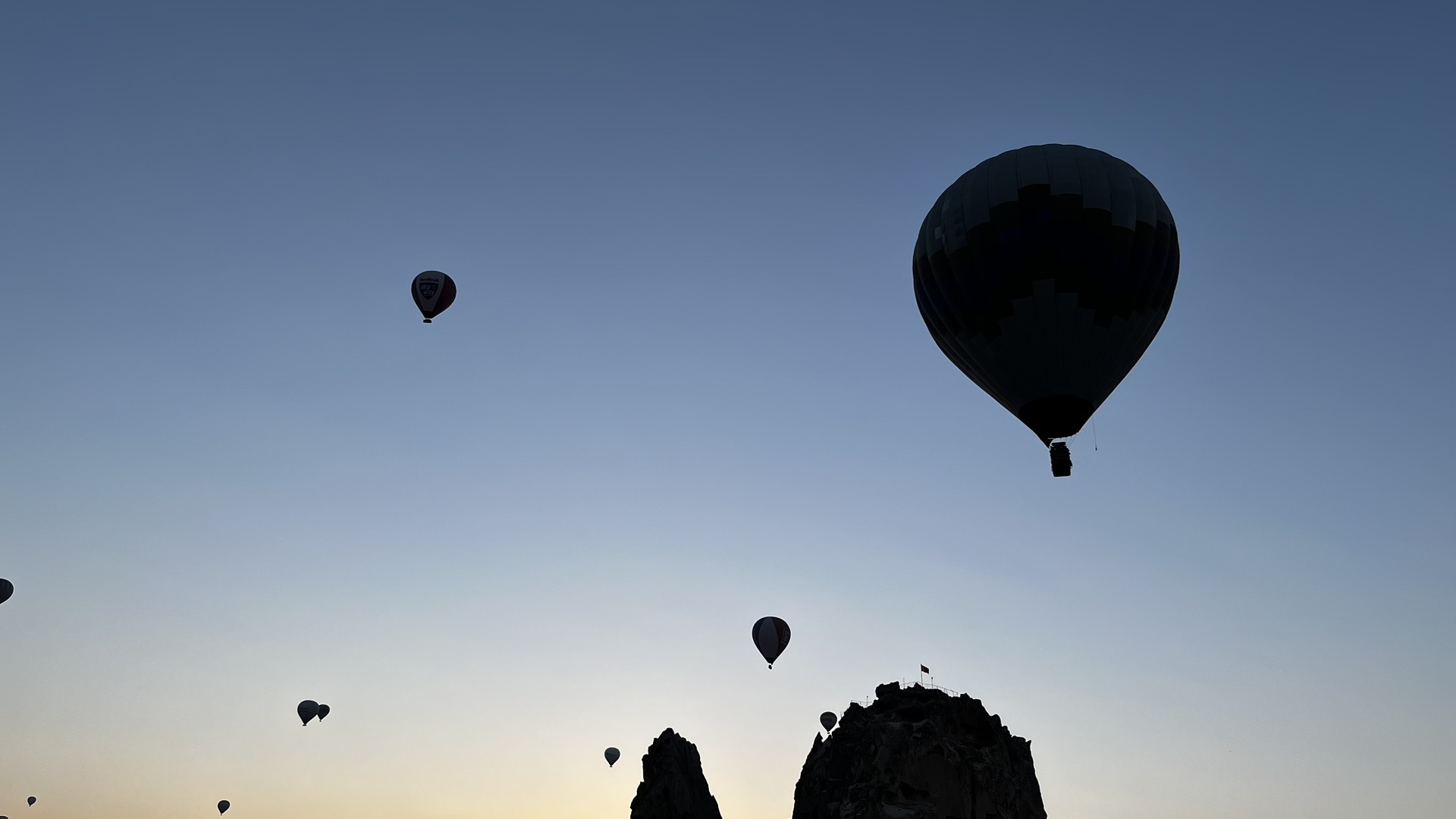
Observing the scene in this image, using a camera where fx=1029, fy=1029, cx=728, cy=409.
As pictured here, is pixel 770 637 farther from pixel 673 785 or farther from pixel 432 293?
pixel 673 785

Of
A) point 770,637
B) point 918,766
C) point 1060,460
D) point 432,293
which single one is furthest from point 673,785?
point 1060,460

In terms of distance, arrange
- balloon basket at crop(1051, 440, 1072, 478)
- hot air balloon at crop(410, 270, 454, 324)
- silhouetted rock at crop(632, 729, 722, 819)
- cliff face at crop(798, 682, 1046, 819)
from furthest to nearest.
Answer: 1. silhouetted rock at crop(632, 729, 722, 819)
2. cliff face at crop(798, 682, 1046, 819)
3. hot air balloon at crop(410, 270, 454, 324)
4. balloon basket at crop(1051, 440, 1072, 478)

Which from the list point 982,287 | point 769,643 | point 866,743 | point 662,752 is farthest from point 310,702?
point 982,287

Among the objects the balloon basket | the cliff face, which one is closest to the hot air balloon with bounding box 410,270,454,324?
the balloon basket

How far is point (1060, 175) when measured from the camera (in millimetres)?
34906

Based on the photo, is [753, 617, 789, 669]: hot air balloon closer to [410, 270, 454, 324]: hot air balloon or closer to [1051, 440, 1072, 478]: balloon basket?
[410, 270, 454, 324]: hot air balloon

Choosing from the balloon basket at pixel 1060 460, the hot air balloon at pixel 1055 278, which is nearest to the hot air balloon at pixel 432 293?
the hot air balloon at pixel 1055 278

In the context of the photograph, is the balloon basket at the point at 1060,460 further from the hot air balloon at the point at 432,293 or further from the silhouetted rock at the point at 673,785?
the silhouetted rock at the point at 673,785

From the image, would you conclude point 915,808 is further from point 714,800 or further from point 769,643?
point 769,643

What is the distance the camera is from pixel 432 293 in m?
50.7

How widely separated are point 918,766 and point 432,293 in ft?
184

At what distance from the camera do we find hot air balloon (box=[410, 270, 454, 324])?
50.3 meters

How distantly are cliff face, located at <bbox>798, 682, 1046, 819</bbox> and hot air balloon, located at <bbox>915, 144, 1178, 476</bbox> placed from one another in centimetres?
5531

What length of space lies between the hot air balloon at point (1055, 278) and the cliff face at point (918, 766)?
55.3 metres
